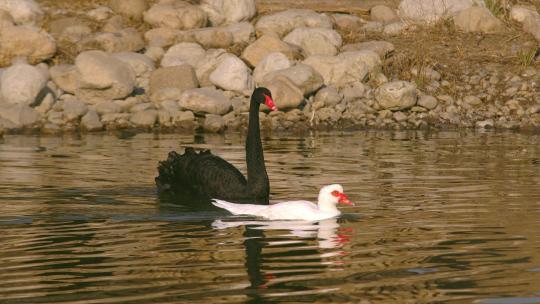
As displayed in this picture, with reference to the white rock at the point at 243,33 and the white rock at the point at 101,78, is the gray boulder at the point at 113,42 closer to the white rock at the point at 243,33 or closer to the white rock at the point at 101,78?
the white rock at the point at 243,33

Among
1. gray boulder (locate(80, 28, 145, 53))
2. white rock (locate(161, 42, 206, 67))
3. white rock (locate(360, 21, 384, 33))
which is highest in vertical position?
white rock (locate(360, 21, 384, 33))

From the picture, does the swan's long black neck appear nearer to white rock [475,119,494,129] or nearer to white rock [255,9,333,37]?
white rock [475,119,494,129]

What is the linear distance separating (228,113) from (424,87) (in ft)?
16.0

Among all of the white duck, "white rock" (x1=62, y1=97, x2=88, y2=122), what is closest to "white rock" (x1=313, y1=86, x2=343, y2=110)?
"white rock" (x1=62, y1=97, x2=88, y2=122)

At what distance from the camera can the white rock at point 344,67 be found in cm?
2925

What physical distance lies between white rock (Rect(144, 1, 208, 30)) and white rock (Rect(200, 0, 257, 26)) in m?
0.61

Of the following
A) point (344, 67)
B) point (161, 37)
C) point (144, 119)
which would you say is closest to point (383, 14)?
point (344, 67)

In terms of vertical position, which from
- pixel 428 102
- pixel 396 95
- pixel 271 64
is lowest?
pixel 428 102

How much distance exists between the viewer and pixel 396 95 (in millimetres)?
28172

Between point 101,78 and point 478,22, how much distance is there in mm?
10176

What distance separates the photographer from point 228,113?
1101 inches

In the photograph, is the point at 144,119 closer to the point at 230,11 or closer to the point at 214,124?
the point at 214,124

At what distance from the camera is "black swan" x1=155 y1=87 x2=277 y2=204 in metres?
16.2

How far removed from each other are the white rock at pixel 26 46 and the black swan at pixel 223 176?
13.1 m
